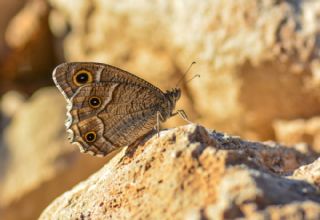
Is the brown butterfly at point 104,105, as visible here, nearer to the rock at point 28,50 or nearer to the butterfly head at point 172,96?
the butterfly head at point 172,96

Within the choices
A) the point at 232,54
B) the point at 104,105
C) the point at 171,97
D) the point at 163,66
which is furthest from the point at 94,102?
the point at 163,66

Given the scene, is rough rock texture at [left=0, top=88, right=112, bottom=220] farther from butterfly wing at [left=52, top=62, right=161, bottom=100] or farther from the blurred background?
butterfly wing at [left=52, top=62, right=161, bottom=100]

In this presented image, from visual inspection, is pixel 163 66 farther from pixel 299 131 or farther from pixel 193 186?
pixel 193 186

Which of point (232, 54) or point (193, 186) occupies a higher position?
point (232, 54)

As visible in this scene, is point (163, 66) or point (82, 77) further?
point (163, 66)

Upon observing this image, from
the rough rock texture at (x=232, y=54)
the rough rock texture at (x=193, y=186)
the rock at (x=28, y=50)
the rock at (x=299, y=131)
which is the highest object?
the rock at (x=28, y=50)

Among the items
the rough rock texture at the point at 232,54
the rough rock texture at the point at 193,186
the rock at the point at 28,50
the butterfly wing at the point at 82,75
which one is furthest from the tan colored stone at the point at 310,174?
the rock at the point at 28,50

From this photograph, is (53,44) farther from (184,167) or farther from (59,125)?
(184,167)
